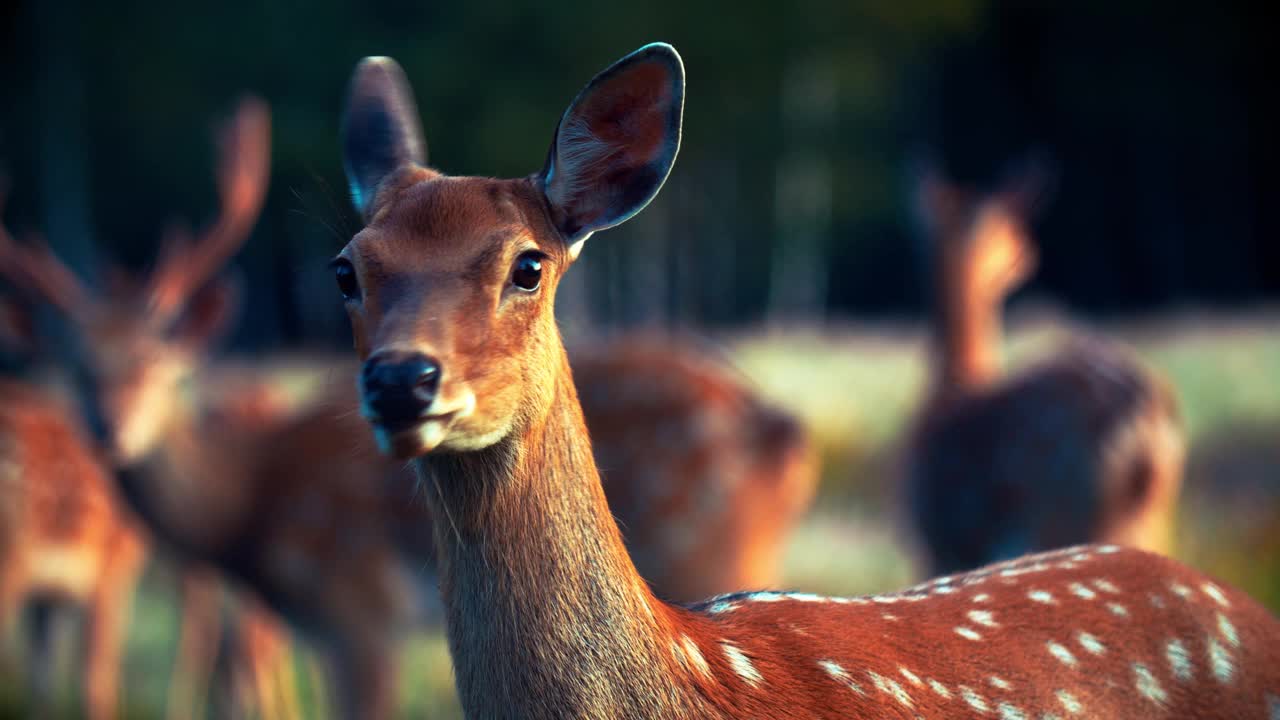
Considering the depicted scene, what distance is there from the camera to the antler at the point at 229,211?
A: 213 inches

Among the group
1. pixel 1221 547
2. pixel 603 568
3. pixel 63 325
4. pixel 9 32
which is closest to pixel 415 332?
pixel 603 568

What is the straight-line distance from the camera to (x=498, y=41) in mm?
13211

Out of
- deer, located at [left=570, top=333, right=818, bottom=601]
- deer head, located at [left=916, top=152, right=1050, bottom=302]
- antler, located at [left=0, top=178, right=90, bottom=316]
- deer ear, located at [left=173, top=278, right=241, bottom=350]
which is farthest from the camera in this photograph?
deer head, located at [left=916, top=152, right=1050, bottom=302]

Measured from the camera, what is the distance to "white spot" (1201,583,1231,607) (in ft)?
7.46

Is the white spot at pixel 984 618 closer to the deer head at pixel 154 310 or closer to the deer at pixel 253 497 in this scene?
the deer at pixel 253 497

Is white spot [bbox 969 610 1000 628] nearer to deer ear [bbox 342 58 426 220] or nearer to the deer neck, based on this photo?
deer ear [bbox 342 58 426 220]

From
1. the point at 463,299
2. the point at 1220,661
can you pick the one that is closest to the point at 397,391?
the point at 463,299

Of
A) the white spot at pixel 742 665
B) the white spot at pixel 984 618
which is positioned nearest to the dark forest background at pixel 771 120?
the white spot at pixel 984 618

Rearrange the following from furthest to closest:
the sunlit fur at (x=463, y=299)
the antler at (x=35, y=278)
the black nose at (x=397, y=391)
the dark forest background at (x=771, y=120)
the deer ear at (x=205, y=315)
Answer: the dark forest background at (x=771, y=120) < the deer ear at (x=205, y=315) < the antler at (x=35, y=278) < the sunlit fur at (x=463, y=299) < the black nose at (x=397, y=391)

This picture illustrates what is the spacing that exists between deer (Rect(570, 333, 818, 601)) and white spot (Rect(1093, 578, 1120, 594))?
8.51 ft

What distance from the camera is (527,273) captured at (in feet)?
6.45

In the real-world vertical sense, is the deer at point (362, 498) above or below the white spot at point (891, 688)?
below

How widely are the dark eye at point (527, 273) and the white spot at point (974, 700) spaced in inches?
39.5

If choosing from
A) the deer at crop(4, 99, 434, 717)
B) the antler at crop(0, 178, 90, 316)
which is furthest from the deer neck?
the antler at crop(0, 178, 90, 316)
